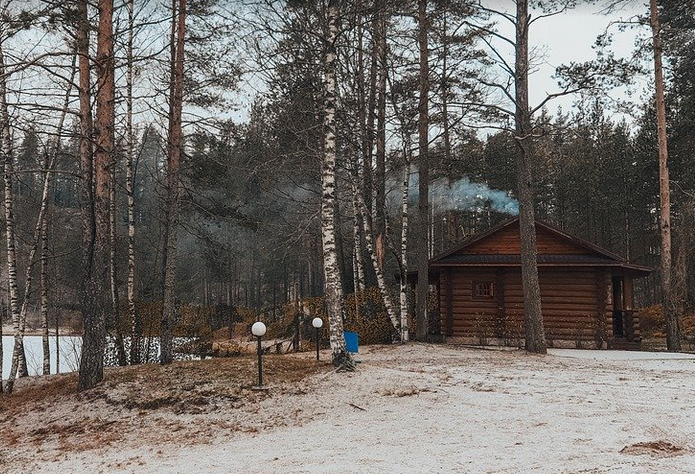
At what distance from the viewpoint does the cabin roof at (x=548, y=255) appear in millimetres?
16531

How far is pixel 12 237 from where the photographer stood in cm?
1124

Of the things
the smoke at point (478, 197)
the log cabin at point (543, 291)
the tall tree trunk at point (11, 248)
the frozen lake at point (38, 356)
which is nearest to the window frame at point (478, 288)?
the log cabin at point (543, 291)

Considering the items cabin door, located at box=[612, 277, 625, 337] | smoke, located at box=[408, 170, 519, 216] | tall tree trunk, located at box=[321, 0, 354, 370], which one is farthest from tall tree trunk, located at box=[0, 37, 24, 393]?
smoke, located at box=[408, 170, 519, 216]

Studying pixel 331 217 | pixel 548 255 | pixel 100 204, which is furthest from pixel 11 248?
pixel 548 255

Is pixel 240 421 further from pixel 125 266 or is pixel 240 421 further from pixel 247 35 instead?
pixel 125 266

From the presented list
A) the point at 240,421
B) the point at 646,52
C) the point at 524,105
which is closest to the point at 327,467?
the point at 240,421

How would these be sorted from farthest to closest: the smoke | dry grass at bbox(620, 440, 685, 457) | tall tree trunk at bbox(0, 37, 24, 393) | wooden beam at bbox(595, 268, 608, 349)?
1. the smoke
2. wooden beam at bbox(595, 268, 608, 349)
3. tall tree trunk at bbox(0, 37, 24, 393)
4. dry grass at bbox(620, 440, 685, 457)

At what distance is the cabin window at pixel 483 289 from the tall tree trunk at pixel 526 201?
176 inches

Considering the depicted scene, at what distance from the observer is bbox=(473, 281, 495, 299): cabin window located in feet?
57.7

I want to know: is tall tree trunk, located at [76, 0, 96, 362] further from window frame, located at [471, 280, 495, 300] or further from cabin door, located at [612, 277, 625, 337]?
cabin door, located at [612, 277, 625, 337]

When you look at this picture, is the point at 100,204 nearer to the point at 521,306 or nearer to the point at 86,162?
the point at 86,162

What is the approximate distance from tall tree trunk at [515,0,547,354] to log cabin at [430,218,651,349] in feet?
11.0

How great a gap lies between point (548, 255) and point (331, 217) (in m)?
10.9

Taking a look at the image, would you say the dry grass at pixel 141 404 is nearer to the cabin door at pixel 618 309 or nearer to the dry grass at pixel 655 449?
the dry grass at pixel 655 449
